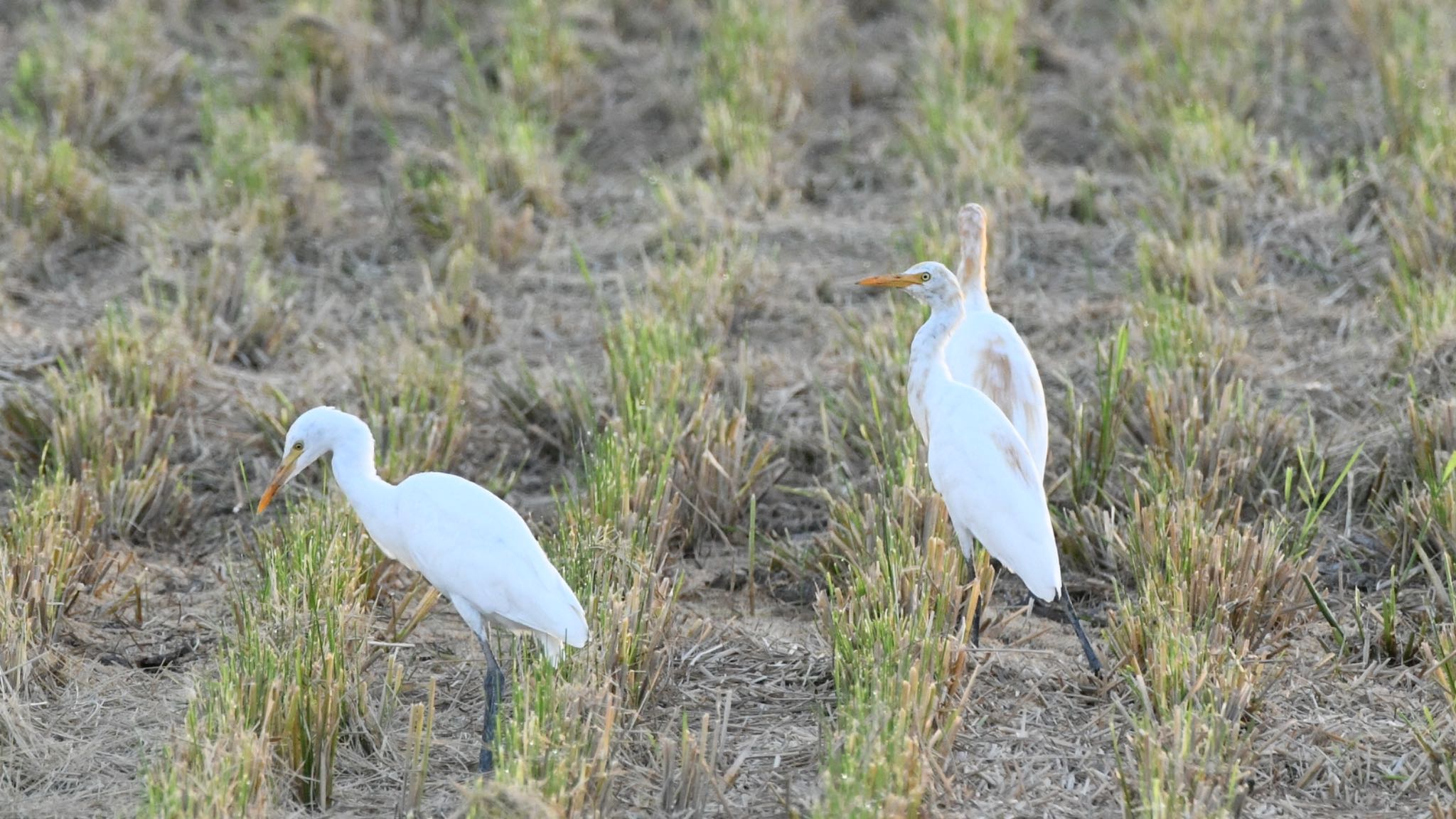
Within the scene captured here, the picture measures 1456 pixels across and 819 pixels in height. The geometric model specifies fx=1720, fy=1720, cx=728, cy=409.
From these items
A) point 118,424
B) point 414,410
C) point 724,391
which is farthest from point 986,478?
point 118,424

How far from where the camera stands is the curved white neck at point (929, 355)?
412 centimetres

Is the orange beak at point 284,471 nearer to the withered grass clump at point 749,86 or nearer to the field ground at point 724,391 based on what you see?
the field ground at point 724,391

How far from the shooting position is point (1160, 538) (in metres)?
3.79

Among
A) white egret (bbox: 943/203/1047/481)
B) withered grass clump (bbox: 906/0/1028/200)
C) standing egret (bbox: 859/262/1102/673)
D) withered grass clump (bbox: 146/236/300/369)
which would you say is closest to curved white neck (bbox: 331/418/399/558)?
standing egret (bbox: 859/262/1102/673)

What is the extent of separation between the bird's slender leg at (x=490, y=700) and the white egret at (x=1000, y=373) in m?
1.31

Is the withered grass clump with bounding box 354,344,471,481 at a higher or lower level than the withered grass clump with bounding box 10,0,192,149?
lower

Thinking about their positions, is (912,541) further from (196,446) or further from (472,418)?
(196,446)

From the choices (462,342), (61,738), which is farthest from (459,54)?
(61,738)

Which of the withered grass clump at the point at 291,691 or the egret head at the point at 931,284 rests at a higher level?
the egret head at the point at 931,284

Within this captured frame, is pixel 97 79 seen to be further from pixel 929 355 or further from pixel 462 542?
pixel 462 542

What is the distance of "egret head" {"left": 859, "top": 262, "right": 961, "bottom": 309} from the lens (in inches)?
167

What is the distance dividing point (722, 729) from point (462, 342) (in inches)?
109

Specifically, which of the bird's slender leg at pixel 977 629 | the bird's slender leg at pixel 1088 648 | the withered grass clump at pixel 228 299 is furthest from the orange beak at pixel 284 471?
the withered grass clump at pixel 228 299

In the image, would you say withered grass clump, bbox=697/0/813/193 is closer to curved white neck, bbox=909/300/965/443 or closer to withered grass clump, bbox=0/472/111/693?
curved white neck, bbox=909/300/965/443
